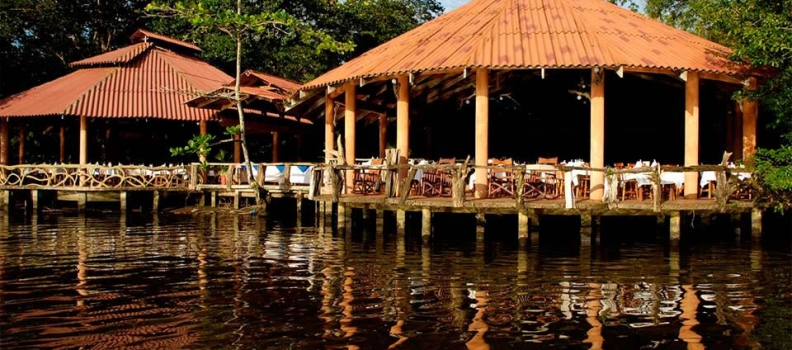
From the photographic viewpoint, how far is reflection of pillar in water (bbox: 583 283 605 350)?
824cm

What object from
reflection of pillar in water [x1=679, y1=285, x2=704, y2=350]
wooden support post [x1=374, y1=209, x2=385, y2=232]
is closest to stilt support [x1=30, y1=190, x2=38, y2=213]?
wooden support post [x1=374, y1=209, x2=385, y2=232]

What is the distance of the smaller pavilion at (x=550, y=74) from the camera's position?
1659 centimetres

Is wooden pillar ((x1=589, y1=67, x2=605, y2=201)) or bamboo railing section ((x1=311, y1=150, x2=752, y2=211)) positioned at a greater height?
wooden pillar ((x1=589, y1=67, x2=605, y2=201))

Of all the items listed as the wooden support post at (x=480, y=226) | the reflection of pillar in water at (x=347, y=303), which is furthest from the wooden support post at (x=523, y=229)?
the reflection of pillar in water at (x=347, y=303)

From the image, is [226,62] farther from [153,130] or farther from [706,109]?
[706,109]

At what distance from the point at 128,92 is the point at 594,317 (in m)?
25.6

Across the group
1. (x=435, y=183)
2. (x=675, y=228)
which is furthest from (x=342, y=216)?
(x=675, y=228)

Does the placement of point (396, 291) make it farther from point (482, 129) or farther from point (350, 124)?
point (350, 124)

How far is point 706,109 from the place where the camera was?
2381 cm

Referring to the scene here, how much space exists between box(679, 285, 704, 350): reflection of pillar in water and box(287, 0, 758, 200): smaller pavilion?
5.45 metres

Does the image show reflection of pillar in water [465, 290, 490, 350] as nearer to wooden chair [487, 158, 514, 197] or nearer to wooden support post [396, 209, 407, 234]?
wooden support post [396, 209, 407, 234]

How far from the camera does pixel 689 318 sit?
30.5ft

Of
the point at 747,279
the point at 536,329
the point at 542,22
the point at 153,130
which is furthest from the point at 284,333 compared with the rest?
the point at 153,130

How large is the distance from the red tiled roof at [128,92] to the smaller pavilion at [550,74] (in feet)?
25.8
